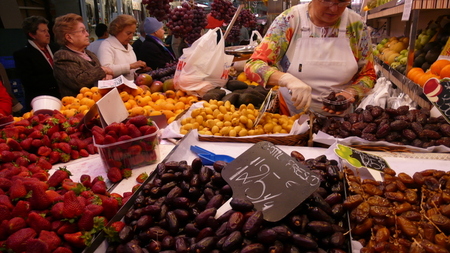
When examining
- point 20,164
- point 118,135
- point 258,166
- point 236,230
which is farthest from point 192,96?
point 236,230

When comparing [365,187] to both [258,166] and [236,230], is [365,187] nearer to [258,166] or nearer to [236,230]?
[258,166]

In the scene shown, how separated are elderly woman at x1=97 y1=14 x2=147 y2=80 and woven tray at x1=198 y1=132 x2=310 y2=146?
2.80 metres

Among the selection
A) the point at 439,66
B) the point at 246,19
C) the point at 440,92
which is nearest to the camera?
the point at 440,92

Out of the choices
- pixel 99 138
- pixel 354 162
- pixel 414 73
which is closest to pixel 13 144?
pixel 99 138

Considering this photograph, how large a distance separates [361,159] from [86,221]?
1.24 m

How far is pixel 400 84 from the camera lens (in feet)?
10.4

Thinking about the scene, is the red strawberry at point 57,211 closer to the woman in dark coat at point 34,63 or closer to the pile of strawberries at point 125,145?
the pile of strawberries at point 125,145

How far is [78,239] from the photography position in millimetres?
1019

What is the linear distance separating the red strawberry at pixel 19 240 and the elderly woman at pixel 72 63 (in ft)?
8.69

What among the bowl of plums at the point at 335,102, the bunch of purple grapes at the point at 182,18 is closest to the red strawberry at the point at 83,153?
the bowl of plums at the point at 335,102

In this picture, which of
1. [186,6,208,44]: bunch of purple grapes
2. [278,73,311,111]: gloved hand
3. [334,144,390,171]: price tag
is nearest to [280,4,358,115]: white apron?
[278,73,311,111]: gloved hand

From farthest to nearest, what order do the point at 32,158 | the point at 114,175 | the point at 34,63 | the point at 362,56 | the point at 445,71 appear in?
1. the point at 34,63
2. the point at 362,56
3. the point at 445,71
4. the point at 32,158
5. the point at 114,175

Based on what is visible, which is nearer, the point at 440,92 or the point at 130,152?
the point at 440,92

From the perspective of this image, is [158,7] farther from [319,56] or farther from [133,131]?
[133,131]
